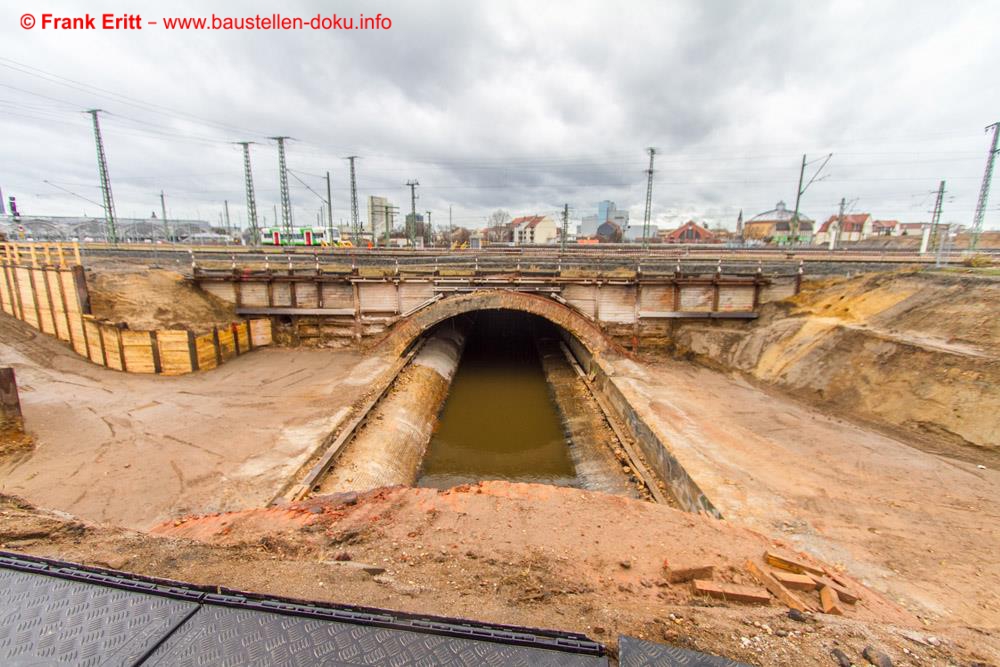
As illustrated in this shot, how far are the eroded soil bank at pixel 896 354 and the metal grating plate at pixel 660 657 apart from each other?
38.0ft

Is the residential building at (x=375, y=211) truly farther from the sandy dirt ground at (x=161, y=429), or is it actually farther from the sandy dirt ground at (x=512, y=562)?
→ the sandy dirt ground at (x=512, y=562)

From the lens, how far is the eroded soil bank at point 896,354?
1097 centimetres

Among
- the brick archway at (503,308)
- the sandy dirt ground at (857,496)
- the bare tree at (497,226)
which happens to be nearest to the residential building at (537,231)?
the bare tree at (497,226)

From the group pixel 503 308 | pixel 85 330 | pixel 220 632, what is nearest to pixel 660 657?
pixel 220 632

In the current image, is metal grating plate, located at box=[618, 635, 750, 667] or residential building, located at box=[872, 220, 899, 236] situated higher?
residential building, located at box=[872, 220, 899, 236]

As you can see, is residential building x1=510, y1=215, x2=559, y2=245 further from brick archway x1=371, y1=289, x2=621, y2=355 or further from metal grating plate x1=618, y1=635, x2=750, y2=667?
metal grating plate x1=618, y1=635, x2=750, y2=667

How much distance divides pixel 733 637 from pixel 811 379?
14.1m

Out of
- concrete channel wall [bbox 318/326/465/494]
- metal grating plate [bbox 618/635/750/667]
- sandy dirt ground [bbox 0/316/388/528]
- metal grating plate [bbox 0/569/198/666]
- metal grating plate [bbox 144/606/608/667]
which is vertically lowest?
concrete channel wall [bbox 318/326/465/494]

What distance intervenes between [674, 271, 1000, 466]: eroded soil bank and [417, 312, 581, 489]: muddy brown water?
8.46m

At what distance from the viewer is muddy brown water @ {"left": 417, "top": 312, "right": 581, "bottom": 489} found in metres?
12.9

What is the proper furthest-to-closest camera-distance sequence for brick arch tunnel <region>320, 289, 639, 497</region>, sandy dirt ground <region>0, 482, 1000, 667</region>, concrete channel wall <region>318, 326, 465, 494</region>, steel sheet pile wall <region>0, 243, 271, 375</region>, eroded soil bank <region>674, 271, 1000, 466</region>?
steel sheet pile wall <region>0, 243, 271, 375</region>
brick arch tunnel <region>320, 289, 639, 497</region>
eroded soil bank <region>674, 271, 1000, 466</region>
concrete channel wall <region>318, 326, 465, 494</region>
sandy dirt ground <region>0, 482, 1000, 667</region>

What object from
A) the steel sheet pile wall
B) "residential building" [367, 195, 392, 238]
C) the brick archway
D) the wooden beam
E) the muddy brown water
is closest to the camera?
the wooden beam

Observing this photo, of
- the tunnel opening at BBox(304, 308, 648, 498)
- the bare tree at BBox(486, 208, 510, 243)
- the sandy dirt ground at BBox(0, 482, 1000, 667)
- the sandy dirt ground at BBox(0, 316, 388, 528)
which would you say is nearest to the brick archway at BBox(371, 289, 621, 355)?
the tunnel opening at BBox(304, 308, 648, 498)

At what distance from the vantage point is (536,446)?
1481cm
